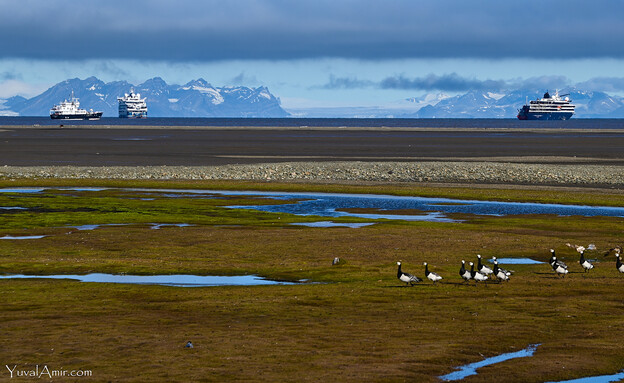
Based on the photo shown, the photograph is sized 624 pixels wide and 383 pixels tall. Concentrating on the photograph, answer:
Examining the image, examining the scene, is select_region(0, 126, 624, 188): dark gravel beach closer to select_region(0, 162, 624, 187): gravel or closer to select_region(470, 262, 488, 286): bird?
select_region(0, 162, 624, 187): gravel

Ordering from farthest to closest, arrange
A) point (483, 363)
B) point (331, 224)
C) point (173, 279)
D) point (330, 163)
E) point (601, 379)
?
point (330, 163), point (331, 224), point (173, 279), point (483, 363), point (601, 379)

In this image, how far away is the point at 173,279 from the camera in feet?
102

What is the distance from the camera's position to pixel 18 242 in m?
39.5

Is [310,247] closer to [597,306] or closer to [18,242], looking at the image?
[18,242]

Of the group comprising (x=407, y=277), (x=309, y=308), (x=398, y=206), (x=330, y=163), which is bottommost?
(x=330, y=163)

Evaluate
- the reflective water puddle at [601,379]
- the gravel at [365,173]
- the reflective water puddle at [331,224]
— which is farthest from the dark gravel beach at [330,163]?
the reflective water puddle at [601,379]

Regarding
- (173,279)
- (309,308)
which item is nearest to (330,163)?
(173,279)

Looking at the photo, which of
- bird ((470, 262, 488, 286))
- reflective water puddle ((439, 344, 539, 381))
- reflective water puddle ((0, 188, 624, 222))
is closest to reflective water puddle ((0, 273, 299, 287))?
bird ((470, 262, 488, 286))

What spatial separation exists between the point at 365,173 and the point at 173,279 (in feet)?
182

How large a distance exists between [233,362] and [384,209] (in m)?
37.9

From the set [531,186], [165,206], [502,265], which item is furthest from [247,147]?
[502,265]

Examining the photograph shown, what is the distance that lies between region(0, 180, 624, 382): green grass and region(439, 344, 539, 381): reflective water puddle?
0.78 feet

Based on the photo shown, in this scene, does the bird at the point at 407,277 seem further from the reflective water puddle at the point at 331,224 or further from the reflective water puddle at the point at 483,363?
the reflective water puddle at the point at 331,224

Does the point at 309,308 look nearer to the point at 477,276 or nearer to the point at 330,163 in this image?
the point at 477,276
